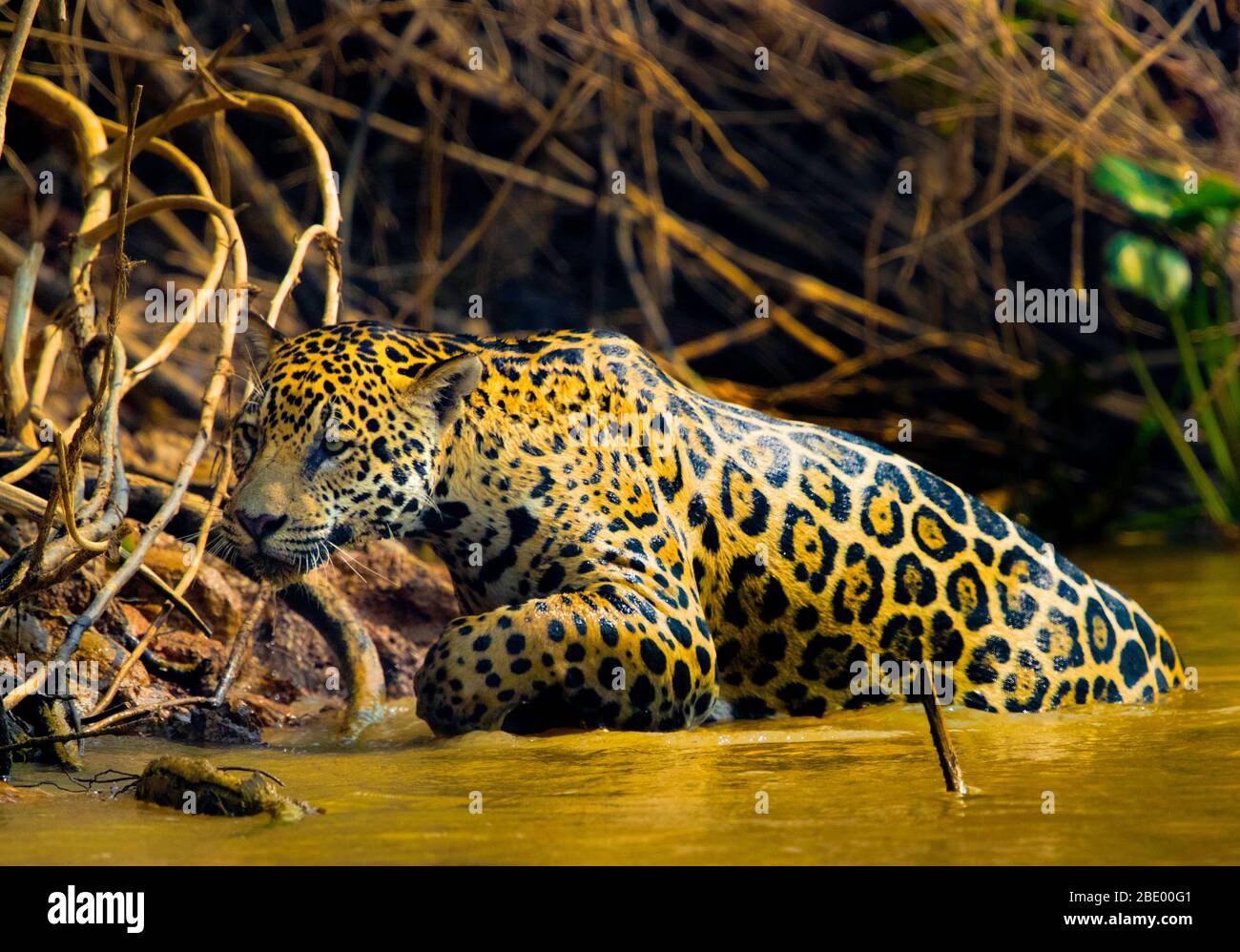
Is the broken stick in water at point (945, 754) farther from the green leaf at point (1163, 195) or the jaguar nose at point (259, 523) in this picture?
the green leaf at point (1163, 195)

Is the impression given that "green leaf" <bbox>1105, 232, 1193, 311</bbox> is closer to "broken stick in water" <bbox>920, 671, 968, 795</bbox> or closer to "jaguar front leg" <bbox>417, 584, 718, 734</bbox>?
"jaguar front leg" <bbox>417, 584, 718, 734</bbox>

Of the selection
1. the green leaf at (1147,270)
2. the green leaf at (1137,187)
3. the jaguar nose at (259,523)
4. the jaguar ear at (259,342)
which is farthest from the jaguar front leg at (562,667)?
the green leaf at (1147,270)

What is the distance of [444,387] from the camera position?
528 centimetres

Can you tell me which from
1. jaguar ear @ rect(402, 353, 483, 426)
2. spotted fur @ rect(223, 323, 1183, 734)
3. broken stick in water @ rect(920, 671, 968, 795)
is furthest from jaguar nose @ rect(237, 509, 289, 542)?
broken stick in water @ rect(920, 671, 968, 795)

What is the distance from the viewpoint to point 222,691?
16.7ft

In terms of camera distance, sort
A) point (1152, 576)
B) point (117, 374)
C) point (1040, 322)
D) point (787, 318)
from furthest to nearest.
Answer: point (1040, 322) < point (787, 318) < point (1152, 576) < point (117, 374)

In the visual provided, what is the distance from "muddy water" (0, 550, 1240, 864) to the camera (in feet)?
11.8

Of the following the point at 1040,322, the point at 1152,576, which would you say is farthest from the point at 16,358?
the point at 1040,322

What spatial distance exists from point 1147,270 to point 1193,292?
1588mm

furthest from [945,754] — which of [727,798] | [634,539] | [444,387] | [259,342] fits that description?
[259,342]

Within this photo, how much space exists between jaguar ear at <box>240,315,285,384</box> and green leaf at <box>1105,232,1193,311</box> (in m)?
6.05

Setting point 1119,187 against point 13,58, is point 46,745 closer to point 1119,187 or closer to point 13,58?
point 13,58

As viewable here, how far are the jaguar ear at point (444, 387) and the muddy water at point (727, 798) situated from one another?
977 mm
